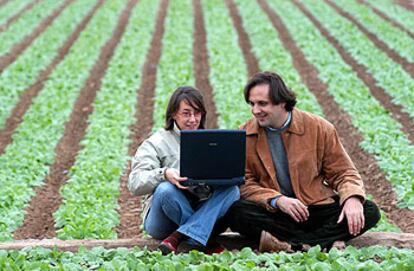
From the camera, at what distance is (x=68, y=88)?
575 inches

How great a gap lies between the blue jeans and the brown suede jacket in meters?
0.24

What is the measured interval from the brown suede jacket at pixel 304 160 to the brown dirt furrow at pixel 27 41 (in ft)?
37.5

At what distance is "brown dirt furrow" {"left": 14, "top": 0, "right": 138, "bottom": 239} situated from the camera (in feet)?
26.3

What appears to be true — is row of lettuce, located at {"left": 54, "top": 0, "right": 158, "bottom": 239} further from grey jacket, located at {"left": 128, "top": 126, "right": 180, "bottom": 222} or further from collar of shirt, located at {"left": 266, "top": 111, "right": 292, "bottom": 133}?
collar of shirt, located at {"left": 266, "top": 111, "right": 292, "bottom": 133}

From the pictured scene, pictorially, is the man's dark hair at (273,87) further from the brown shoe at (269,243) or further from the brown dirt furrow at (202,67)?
the brown dirt furrow at (202,67)

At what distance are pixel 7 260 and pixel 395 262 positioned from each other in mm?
2461

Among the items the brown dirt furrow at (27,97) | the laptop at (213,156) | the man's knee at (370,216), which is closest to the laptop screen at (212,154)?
the laptop at (213,156)

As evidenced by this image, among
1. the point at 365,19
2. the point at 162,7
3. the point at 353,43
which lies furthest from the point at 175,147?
the point at 162,7

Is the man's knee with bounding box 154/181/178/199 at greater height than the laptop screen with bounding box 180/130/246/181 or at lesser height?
lesser

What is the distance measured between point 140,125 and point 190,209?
673 centimetres

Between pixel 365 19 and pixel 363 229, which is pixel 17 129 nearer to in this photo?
pixel 363 229

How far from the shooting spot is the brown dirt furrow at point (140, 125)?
8.11 metres

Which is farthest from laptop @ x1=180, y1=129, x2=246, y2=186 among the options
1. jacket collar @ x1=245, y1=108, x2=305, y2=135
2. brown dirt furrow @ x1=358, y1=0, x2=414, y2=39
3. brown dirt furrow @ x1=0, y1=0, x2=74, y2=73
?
brown dirt furrow @ x1=358, y1=0, x2=414, y2=39

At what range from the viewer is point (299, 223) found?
5.80 meters
